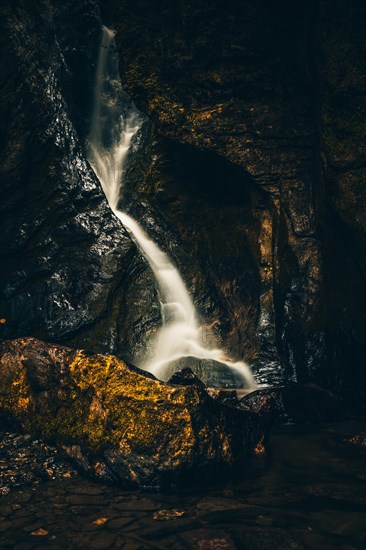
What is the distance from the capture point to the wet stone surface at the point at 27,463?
260 inches

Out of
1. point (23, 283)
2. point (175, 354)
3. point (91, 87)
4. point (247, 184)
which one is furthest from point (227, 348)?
point (91, 87)

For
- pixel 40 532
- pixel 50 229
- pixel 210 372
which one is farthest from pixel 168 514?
pixel 50 229

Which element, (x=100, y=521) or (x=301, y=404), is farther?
(x=301, y=404)

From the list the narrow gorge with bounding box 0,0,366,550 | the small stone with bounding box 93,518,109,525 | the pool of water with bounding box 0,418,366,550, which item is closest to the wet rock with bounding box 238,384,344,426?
the narrow gorge with bounding box 0,0,366,550

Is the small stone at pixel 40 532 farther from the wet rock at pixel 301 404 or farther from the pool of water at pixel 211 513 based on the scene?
the wet rock at pixel 301 404

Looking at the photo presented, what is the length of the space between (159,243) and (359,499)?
27.3 feet

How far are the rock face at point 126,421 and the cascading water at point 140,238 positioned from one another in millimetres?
3440

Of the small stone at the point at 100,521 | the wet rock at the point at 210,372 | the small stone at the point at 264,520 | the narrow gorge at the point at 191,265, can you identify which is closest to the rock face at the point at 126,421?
the narrow gorge at the point at 191,265

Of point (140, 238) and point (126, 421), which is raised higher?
point (140, 238)

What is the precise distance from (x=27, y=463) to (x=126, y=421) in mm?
1484

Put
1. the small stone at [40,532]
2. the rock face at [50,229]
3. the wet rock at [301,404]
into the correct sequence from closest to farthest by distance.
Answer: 1. the small stone at [40,532]
2. the wet rock at [301,404]
3. the rock face at [50,229]

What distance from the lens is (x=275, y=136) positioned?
1130 cm

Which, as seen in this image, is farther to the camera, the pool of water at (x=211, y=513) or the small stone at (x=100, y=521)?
the small stone at (x=100, y=521)

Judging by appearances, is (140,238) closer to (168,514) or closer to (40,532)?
(168,514)
